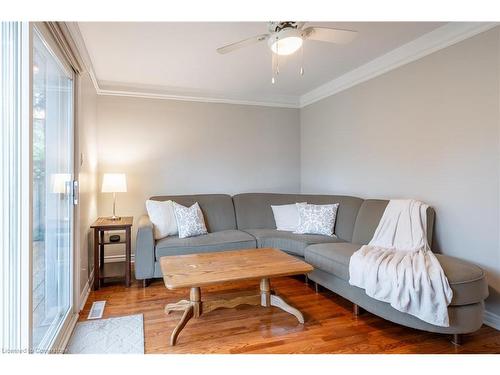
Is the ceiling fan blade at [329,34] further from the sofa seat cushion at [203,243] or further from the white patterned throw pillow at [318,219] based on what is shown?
the sofa seat cushion at [203,243]

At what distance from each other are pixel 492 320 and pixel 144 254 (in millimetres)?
3094

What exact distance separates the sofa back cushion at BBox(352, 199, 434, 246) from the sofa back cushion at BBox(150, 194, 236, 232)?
1.57 metres

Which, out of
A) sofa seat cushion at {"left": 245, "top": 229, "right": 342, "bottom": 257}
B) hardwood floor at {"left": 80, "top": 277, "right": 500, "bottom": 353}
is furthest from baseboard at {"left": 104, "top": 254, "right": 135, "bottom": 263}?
sofa seat cushion at {"left": 245, "top": 229, "right": 342, "bottom": 257}

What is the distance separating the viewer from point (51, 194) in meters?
1.84

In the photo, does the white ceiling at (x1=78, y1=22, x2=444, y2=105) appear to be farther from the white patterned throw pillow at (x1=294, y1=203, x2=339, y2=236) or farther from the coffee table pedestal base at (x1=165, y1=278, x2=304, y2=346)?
the coffee table pedestal base at (x1=165, y1=278, x2=304, y2=346)

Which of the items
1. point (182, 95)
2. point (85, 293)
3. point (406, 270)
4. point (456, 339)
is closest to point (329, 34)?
point (406, 270)

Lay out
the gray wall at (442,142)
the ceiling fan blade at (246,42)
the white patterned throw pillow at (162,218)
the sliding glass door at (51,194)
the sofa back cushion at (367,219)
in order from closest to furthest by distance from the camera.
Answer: the sliding glass door at (51,194), the ceiling fan blade at (246,42), the gray wall at (442,142), the sofa back cushion at (367,219), the white patterned throw pillow at (162,218)

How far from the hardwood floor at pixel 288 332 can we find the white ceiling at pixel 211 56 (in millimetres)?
2382

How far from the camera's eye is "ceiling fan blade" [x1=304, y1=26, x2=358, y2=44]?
1.86 meters

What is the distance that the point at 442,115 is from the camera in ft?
8.15

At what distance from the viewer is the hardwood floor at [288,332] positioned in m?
1.87

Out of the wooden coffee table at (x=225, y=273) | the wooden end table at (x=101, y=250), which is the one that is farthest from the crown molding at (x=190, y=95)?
the wooden coffee table at (x=225, y=273)

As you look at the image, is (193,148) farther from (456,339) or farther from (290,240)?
(456,339)
